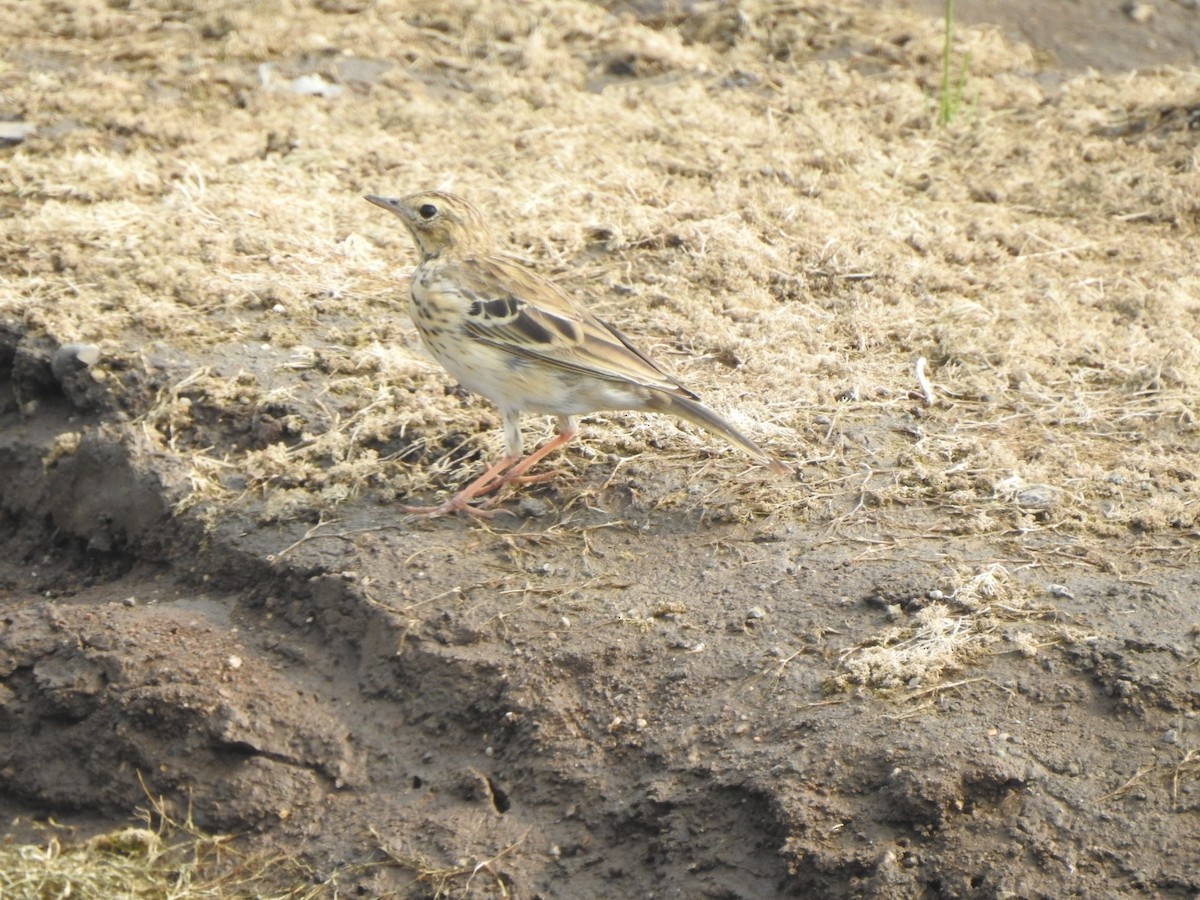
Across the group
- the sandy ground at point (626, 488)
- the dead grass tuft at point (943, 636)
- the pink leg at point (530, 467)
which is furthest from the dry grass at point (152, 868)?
the dead grass tuft at point (943, 636)

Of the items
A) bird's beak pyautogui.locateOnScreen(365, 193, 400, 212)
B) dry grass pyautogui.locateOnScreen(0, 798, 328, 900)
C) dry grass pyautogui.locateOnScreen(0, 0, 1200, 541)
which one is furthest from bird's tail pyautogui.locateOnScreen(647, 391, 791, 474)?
dry grass pyautogui.locateOnScreen(0, 798, 328, 900)

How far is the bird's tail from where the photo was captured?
17.7ft

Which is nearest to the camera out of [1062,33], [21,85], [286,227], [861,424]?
[861,424]

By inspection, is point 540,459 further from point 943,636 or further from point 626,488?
point 943,636

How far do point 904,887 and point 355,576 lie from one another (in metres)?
2.18

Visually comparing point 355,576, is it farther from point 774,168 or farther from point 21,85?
point 21,85

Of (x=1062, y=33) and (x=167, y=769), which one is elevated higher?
(x=1062, y=33)

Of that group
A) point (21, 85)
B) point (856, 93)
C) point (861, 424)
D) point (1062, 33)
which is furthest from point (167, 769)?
point (1062, 33)

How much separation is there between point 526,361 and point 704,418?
75 cm

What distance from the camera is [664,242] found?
7.38 meters

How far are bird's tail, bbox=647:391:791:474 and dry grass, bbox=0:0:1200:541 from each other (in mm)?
236

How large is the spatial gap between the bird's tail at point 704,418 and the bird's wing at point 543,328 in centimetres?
5

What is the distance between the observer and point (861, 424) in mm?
6094

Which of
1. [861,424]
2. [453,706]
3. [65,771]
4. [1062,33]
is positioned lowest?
[65,771]
